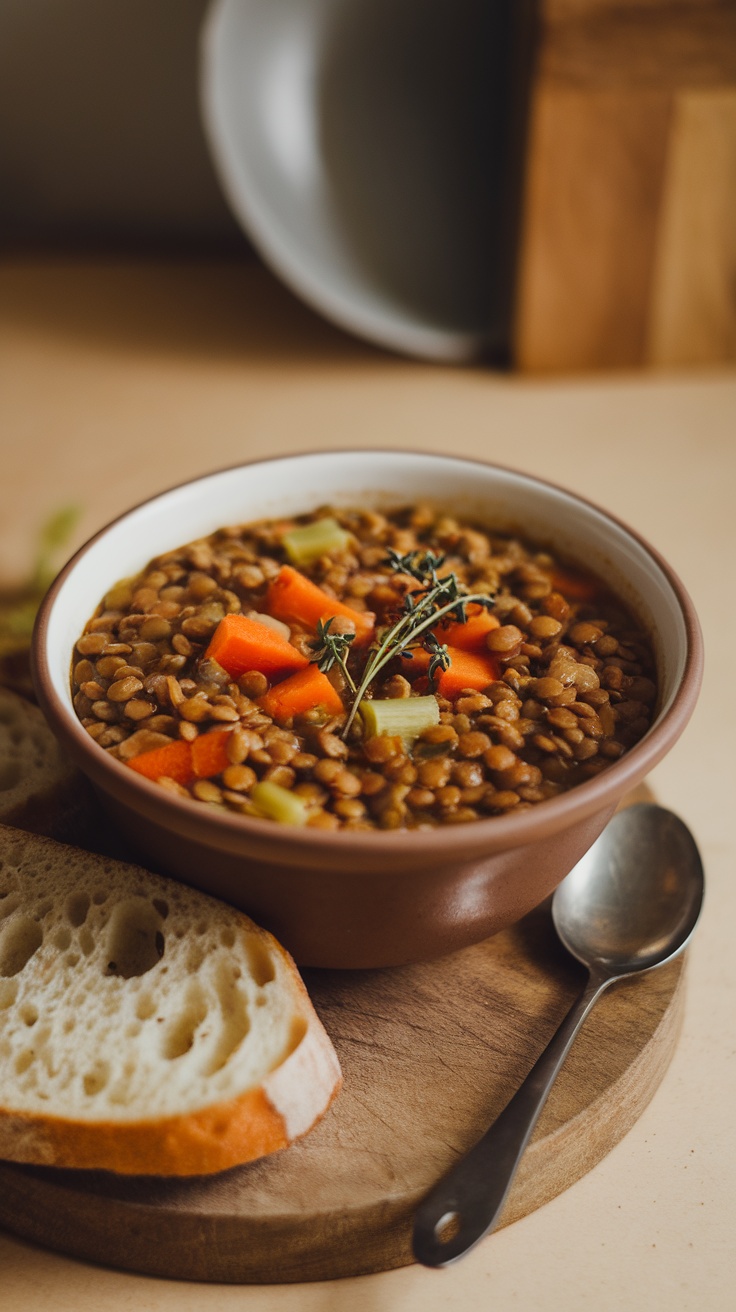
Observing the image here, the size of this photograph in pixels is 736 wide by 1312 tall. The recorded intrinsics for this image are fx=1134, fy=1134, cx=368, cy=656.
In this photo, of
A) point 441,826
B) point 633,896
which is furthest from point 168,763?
point 633,896

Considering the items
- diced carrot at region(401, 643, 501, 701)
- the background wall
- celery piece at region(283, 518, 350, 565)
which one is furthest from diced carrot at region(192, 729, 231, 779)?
the background wall

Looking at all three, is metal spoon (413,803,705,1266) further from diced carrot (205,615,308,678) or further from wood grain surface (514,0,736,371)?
wood grain surface (514,0,736,371)

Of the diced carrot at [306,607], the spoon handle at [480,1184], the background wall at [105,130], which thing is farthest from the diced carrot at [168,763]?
the background wall at [105,130]

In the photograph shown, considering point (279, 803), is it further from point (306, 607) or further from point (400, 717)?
point (306, 607)

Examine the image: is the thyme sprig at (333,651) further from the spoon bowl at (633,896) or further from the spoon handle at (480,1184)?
the spoon handle at (480,1184)

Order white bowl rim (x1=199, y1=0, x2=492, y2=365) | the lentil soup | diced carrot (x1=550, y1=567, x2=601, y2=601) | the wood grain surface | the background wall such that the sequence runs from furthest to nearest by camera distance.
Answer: the background wall
white bowl rim (x1=199, y1=0, x2=492, y2=365)
the wood grain surface
diced carrot (x1=550, y1=567, x2=601, y2=601)
the lentil soup

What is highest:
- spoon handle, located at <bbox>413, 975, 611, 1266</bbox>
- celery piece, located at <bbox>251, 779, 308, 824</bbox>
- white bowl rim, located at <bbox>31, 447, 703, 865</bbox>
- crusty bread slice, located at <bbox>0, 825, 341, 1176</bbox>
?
white bowl rim, located at <bbox>31, 447, 703, 865</bbox>

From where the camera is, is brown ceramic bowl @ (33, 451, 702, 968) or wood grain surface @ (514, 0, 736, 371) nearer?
brown ceramic bowl @ (33, 451, 702, 968)

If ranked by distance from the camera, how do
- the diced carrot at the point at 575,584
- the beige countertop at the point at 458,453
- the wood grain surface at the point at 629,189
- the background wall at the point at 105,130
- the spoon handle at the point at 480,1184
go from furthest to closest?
the background wall at the point at 105,130, the wood grain surface at the point at 629,189, the diced carrot at the point at 575,584, the beige countertop at the point at 458,453, the spoon handle at the point at 480,1184
